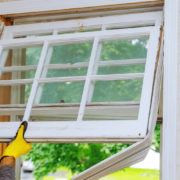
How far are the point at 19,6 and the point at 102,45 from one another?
25.4 inches

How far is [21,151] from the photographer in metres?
1.04

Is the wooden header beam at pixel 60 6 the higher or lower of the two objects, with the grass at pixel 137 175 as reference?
higher

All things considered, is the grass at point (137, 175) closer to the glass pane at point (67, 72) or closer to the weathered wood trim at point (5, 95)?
the weathered wood trim at point (5, 95)

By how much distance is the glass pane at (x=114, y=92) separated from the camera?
50.6 inches

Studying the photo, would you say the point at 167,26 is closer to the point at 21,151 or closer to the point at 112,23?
the point at 112,23

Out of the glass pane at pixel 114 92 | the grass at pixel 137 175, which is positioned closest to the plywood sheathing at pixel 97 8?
the glass pane at pixel 114 92

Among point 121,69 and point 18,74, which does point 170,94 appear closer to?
point 121,69

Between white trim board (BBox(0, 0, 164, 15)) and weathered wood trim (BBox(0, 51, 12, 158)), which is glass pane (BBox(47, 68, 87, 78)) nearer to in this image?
white trim board (BBox(0, 0, 164, 15))

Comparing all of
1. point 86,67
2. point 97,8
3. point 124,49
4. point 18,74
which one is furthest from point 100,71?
point 18,74

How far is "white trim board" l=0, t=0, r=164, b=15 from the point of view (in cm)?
126

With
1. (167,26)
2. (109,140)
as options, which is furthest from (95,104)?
(167,26)

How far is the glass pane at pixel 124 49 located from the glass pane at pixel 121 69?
0.06m

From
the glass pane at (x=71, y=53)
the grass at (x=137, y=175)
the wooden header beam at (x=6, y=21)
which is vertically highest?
the wooden header beam at (x=6, y=21)

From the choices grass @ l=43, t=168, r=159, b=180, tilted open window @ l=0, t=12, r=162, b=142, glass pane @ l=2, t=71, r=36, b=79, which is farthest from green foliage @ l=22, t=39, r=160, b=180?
grass @ l=43, t=168, r=159, b=180
